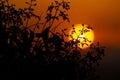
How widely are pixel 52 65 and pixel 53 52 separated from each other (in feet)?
2.09

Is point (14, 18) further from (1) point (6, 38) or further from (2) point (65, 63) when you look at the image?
(2) point (65, 63)

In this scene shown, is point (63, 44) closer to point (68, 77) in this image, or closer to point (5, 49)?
point (68, 77)

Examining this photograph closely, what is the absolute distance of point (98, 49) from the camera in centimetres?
1948

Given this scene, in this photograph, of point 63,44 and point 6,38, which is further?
point 63,44

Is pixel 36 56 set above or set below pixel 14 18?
below

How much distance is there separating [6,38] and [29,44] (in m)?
0.89

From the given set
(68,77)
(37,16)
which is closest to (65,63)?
(68,77)

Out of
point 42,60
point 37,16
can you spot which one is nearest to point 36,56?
point 42,60

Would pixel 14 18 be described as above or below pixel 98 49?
above

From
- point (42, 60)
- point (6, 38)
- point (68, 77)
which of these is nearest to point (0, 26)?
point (6, 38)

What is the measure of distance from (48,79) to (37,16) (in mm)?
2361

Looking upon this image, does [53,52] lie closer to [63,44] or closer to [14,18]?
[63,44]

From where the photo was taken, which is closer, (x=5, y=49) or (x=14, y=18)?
(x=5, y=49)

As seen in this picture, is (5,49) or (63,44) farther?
(63,44)
